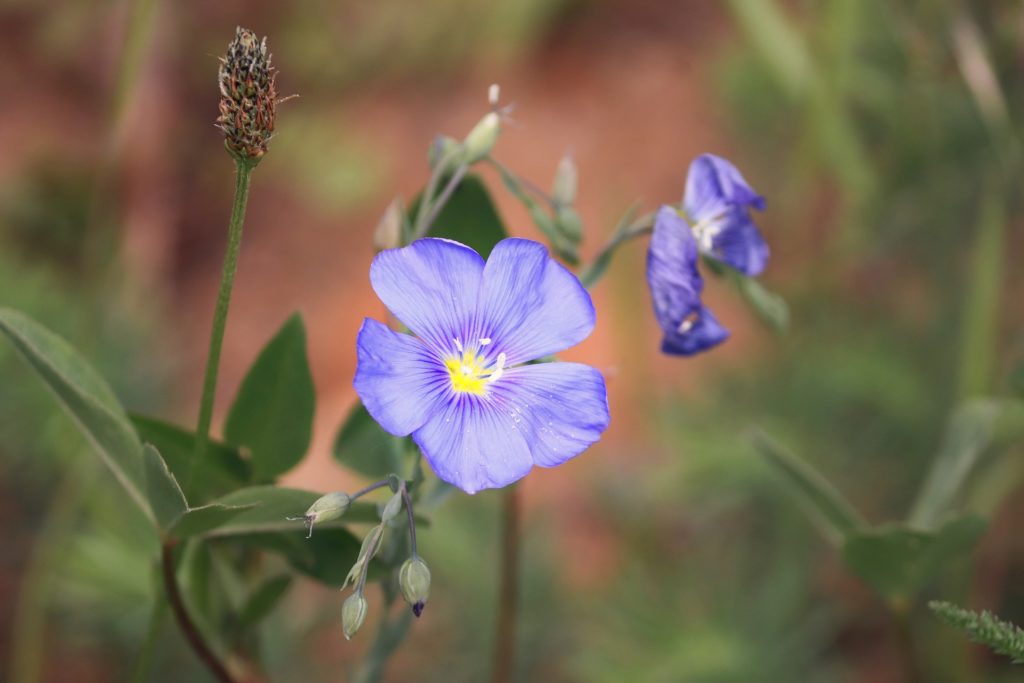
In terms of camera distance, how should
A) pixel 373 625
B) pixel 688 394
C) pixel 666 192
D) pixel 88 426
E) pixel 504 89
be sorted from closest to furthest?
pixel 88 426, pixel 373 625, pixel 688 394, pixel 666 192, pixel 504 89

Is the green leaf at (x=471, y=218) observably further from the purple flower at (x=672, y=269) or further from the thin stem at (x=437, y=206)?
the purple flower at (x=672, y=269)

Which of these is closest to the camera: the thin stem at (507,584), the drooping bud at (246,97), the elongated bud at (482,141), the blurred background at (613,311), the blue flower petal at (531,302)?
the drooping bud at (246,97)

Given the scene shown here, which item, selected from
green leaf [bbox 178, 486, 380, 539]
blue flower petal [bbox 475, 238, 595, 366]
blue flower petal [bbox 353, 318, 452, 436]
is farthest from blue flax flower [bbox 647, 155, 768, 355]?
green leaf [bbox 178, 486, 380, 539]

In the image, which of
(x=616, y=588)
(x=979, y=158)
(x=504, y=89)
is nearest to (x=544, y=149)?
(x=504, y=89)

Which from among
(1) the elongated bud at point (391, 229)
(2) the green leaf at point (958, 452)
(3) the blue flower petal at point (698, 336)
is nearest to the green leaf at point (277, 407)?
(1) the elongated bud at point (391, 229)

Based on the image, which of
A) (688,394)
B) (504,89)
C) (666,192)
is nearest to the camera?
(688,394)

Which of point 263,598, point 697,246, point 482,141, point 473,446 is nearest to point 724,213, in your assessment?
point 697,246

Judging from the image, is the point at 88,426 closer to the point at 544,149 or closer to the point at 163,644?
the point at 163,644
